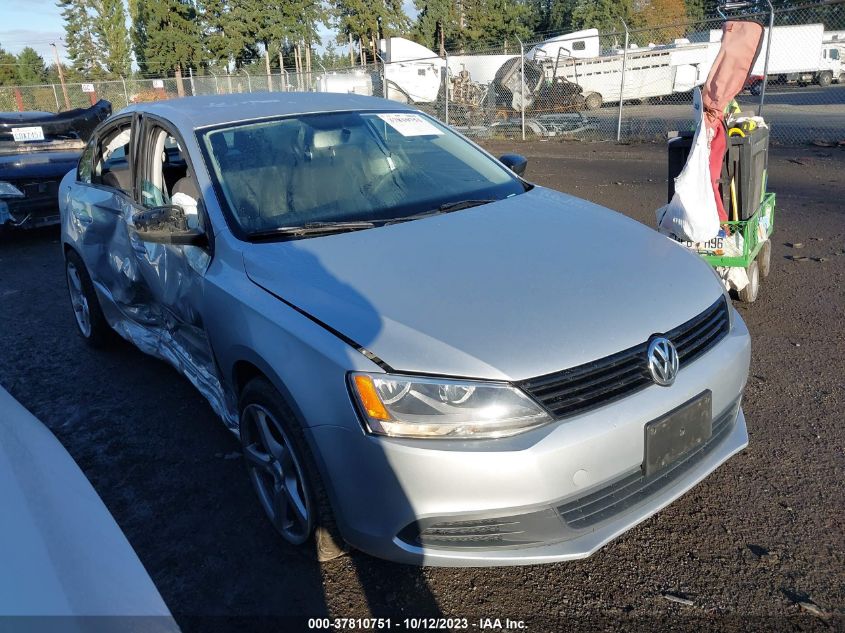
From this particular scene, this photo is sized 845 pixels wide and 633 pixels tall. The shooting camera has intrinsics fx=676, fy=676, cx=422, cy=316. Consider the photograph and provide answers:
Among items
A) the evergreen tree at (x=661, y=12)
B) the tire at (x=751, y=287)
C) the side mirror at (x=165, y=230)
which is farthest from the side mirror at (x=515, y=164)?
the evergreen tree at (x=661, y=12)

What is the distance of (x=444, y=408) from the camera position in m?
2.03

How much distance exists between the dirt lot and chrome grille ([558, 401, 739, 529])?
0.40 meters

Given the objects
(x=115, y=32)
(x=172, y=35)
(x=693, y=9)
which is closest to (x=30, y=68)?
(x=115, y=32)

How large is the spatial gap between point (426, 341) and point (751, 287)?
3.75 meters

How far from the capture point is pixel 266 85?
85.3 ft

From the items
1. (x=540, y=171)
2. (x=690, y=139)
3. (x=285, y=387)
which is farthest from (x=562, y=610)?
(x=540, y=171)

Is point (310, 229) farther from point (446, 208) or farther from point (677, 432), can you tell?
point (677, 432)

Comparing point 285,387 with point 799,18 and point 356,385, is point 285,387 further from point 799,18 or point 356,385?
point 799,18

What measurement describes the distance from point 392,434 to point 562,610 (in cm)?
93

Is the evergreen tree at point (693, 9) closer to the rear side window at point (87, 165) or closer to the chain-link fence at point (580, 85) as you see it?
the chain-link fence at point (580, 85)

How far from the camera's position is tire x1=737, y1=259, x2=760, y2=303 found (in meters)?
4.93

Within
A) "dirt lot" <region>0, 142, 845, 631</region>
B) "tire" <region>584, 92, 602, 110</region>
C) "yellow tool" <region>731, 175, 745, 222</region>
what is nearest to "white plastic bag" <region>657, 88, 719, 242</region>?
"yellow tool" <region>731, 175, 745, 222</region>

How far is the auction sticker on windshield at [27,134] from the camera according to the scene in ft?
28.0

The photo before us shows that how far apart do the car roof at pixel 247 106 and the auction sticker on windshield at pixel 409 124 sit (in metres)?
0.10
